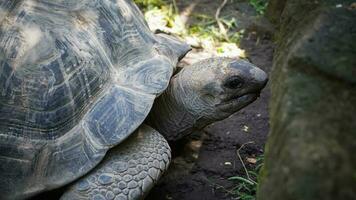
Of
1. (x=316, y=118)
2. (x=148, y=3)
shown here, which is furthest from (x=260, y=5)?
(x=316, y=118)

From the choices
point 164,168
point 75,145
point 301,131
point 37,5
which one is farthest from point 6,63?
point 301,131

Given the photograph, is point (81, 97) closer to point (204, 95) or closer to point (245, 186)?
point (204, 95)

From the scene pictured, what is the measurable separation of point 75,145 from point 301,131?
159 cm

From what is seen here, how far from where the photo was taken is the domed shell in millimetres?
2895

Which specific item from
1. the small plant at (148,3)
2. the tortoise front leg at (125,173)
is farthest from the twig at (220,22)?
the tortoise front leg at (125,173)

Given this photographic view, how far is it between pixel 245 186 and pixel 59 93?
1429 mm

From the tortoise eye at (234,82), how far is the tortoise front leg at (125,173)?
65cm

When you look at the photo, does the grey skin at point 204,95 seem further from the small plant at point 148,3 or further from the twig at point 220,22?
the small plant at point 148,3

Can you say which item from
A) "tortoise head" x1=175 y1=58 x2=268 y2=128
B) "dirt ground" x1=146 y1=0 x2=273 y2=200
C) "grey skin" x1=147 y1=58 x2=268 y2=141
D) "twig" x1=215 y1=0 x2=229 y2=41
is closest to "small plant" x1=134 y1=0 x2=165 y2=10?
"twig" x1=215 y1=0 x2=229 y2=41

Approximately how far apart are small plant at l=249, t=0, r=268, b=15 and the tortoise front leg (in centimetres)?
355

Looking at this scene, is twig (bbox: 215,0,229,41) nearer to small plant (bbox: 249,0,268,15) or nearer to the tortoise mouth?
small plant (bbox: 249,0,268,15)

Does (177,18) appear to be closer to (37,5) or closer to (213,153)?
(213,153)

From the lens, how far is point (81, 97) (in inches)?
119

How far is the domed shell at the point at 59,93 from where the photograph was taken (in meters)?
2.89
